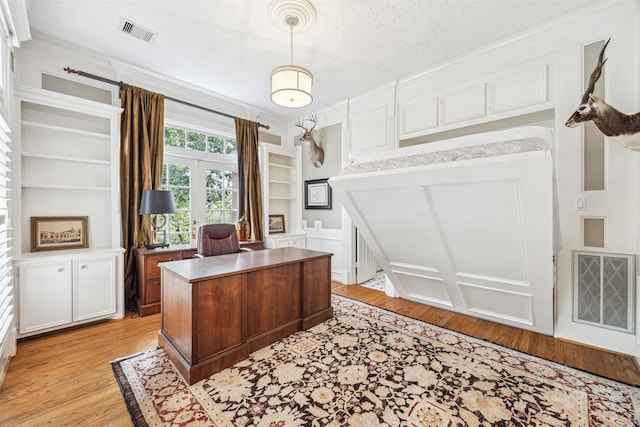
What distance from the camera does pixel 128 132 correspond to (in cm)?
293

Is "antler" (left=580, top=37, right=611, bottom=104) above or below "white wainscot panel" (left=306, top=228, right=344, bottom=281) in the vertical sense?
above

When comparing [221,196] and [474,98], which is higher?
[474,98]

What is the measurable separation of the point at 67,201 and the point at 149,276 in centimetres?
110

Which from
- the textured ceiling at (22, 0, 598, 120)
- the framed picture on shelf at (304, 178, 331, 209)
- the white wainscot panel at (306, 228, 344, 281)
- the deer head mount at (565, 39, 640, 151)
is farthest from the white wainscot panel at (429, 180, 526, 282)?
the framed picture on shelf at (304, 178, 331, 209)

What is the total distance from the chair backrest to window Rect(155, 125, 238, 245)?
81 cm

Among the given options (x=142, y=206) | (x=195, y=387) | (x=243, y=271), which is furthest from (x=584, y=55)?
(x=142, y=206)

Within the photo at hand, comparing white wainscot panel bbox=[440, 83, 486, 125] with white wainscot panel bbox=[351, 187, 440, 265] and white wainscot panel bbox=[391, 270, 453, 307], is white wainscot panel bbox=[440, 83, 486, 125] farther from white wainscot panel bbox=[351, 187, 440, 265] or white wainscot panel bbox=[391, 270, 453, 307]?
white wainscot panel bbox=[391, 270, 453, 307]

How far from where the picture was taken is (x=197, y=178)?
3729 millimetres

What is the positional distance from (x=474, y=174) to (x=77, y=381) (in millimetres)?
2872

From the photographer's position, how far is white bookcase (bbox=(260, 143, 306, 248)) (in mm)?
4312

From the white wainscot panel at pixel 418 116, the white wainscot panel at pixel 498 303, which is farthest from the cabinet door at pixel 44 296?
the white wainscot panel at pixel 418 116

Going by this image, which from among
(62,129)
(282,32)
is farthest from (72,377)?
(282,32)

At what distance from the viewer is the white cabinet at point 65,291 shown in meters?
2.27

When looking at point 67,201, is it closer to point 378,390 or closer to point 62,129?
point 62,129
